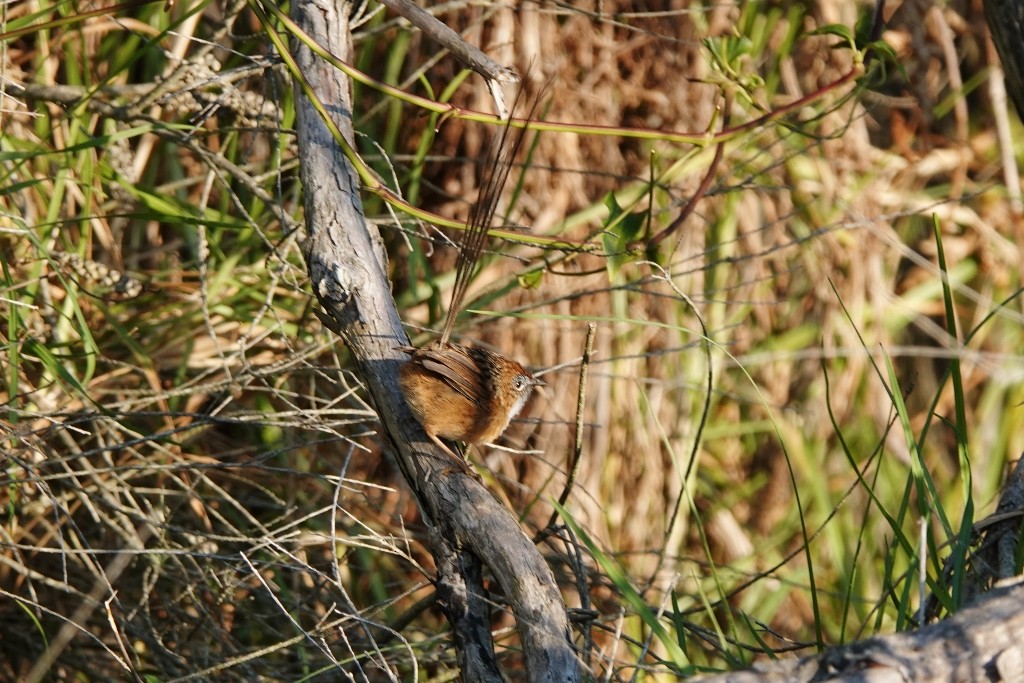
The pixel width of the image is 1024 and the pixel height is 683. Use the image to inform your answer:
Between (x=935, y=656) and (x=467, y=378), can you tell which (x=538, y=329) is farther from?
(x=935, y=656)

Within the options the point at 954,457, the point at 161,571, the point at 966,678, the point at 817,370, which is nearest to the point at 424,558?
the point at 161,571

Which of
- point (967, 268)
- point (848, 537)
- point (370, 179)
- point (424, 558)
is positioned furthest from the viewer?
point (967, 268)

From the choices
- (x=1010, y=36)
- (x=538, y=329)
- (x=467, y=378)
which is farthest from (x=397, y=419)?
(x=538, y=329)

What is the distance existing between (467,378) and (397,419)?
0.23 m

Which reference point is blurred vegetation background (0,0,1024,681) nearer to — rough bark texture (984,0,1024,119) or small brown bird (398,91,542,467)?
small brown bird (398,91,542,467)

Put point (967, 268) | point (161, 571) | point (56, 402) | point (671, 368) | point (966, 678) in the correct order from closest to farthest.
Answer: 1. point (966, 678)
2. point (161, 571)
3. point (56, 402)
4. point (671, 368)
5. point (967, 268)

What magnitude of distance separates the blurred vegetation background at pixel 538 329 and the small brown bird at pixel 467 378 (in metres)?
0.16

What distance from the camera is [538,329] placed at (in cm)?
407

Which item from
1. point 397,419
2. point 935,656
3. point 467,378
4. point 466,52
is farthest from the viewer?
point 467,378

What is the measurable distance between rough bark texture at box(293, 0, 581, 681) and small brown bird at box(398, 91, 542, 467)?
55mm

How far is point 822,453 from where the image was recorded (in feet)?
16.0

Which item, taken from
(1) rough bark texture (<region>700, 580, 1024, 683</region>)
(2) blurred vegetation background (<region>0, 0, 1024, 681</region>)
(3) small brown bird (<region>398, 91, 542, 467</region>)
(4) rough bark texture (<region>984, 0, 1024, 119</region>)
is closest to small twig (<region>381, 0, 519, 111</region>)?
(3) small brown bird (<region>398, 91, 542, 467</region>)

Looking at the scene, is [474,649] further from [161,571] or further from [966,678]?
[161,571]

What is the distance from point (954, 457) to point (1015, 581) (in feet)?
13.1
